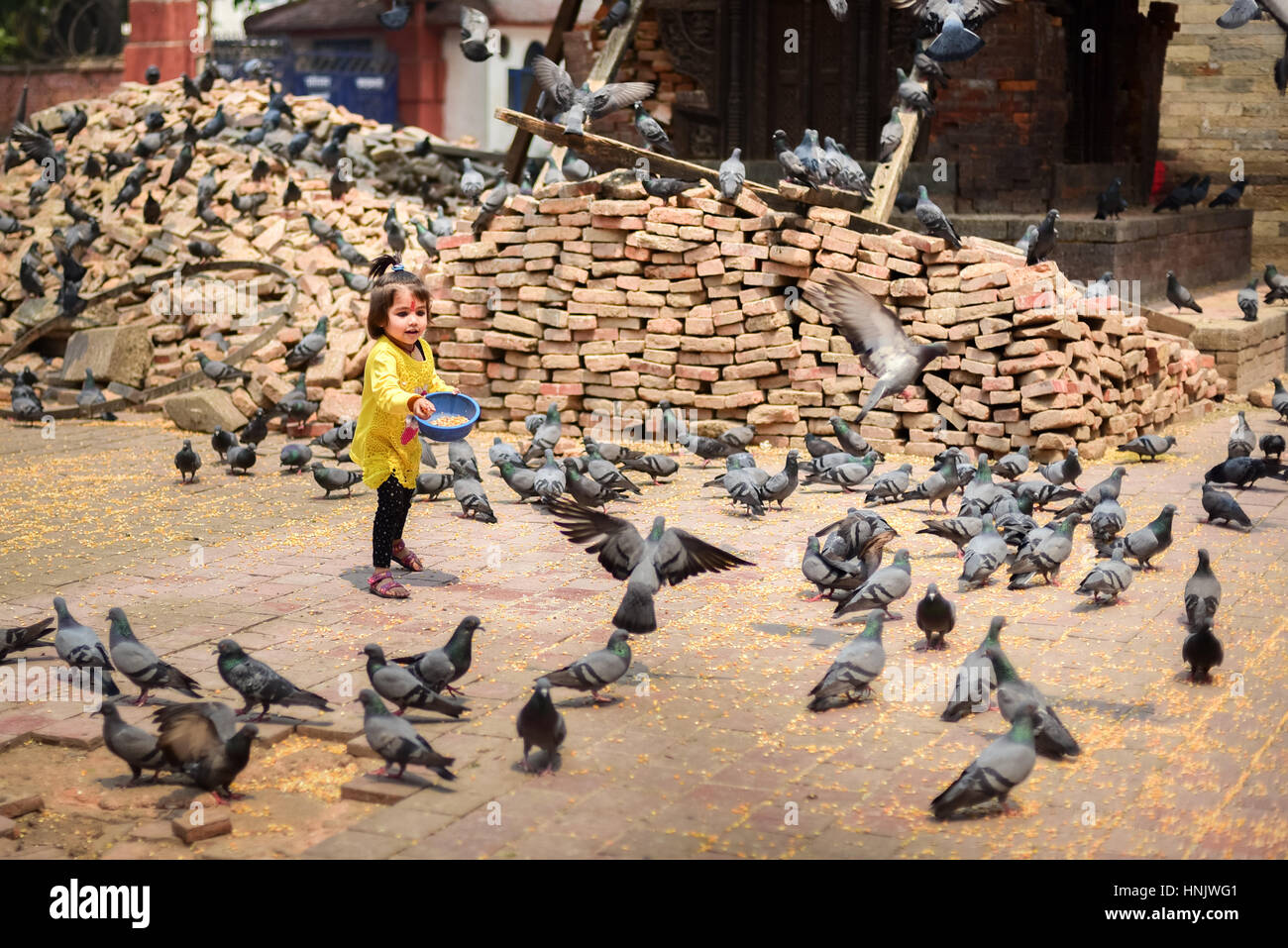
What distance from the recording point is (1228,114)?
19.7 meters

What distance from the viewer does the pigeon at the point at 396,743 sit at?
4812 millimetres

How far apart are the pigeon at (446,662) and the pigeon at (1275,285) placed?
12627mm

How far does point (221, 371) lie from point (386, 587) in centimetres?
632

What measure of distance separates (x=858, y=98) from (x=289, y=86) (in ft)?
64.2

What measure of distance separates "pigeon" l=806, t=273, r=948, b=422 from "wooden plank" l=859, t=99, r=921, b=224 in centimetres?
243

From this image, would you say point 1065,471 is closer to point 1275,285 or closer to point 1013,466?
point 1013,466

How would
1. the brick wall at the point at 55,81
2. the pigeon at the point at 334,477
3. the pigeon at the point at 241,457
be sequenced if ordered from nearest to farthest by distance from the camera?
the pigeon at the point at 334,477, the pigeon at the point at 241,457, the brick wall at the point at 55,81

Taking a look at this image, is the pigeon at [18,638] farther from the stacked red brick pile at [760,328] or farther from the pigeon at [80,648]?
the stacked red brick pile at [760,328]

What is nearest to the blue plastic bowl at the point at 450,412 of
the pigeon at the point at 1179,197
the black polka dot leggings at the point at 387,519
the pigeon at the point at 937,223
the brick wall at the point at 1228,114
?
the black polka dot leggings at the point at 387,519

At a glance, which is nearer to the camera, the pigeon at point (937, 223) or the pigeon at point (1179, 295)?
the pigeon at point (937, 223)

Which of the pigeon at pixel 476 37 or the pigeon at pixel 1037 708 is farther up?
the pigeon at pixel 476 37

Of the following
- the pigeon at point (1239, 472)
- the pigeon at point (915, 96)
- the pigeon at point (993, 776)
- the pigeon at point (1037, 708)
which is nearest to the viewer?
→ the pigeon at point (993, 776)

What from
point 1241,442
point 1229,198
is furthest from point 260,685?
point 1229,198

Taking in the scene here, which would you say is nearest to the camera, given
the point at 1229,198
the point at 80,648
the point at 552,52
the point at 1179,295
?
the point at 80,648
